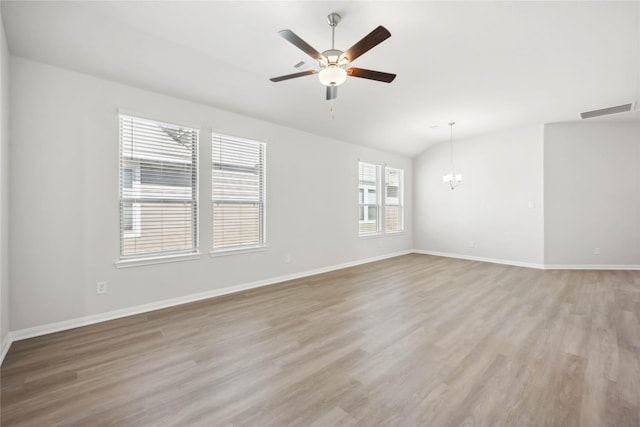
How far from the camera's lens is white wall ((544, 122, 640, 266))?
18.3ft

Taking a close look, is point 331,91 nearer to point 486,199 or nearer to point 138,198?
point 138,198

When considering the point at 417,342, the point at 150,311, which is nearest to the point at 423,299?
the point at 417,342

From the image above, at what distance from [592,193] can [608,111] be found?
1699mm

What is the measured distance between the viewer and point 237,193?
14.3 ft

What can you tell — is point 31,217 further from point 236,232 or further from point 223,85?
point 223,85

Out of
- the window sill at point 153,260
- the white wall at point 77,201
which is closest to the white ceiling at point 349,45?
the white wall at point 77,201

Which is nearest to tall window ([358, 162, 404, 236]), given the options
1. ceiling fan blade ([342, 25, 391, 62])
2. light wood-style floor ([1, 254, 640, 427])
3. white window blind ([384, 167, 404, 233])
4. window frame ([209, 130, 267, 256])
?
white window blind ([384, 167, 404, 233])

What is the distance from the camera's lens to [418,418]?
5.59 ft

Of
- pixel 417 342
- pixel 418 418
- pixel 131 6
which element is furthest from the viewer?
pixel 417 342

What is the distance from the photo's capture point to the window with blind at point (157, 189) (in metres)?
3.34

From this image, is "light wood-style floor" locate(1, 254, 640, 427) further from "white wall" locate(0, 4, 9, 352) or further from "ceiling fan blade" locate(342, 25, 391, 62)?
"ceiling fan blade" locate(342, 25, 391, 62)

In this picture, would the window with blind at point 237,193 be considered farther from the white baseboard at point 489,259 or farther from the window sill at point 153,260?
the white baseboard at point 489,259

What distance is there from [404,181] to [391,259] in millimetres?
2322

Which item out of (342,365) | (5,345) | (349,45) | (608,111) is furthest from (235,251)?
(608,111)
